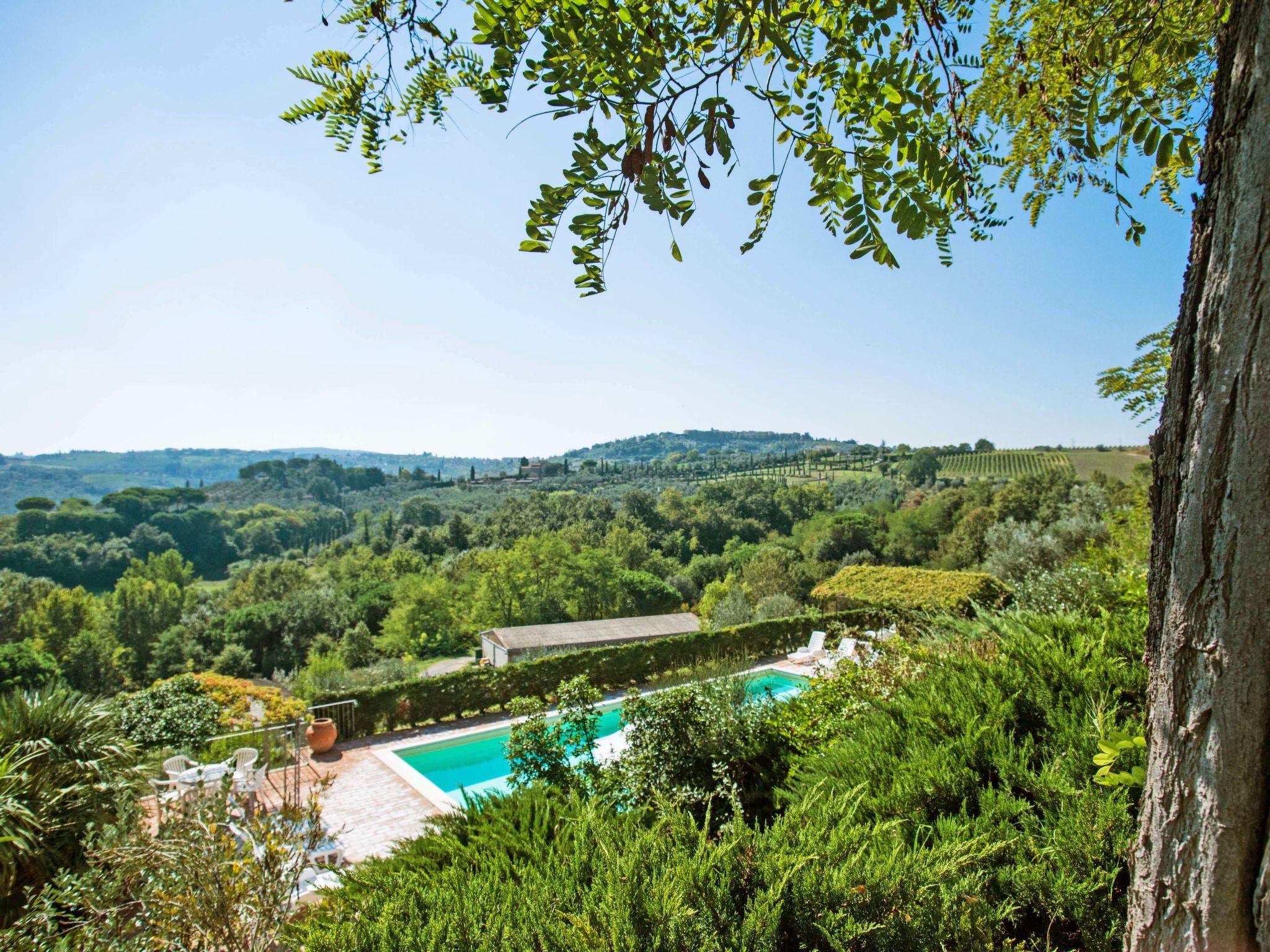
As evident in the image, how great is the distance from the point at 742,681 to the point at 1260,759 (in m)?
5.01

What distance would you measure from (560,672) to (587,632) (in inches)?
399

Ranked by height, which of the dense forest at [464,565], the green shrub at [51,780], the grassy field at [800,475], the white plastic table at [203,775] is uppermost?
the grassy field at [800,475]

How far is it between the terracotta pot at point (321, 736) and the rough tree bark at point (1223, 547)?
39.2 ft

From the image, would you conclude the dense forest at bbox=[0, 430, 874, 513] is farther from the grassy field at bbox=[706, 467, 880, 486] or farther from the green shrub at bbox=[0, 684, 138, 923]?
the green shrub at bbox=[0, 684, 138, 923]

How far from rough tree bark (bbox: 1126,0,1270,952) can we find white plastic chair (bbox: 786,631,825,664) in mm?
14650

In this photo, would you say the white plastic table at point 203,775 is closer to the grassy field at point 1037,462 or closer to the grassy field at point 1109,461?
the grassy field at point 1109,461

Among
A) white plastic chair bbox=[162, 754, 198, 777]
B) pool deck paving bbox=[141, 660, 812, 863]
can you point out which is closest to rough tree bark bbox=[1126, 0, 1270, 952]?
pool deck paving bbox=[141, 660, 812, 863]

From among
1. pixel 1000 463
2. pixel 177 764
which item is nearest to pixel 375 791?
pixel 177 764

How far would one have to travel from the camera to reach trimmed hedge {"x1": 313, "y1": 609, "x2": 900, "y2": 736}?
39.2 ft

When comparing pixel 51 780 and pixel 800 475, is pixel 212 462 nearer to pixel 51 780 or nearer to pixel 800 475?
pixel 800 475

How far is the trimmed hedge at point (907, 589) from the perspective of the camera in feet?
52.0

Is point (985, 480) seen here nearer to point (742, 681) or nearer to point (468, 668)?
point (468, 668)

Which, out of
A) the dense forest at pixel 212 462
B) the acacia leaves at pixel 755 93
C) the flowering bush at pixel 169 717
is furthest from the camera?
the dense forest at pixel 212 462

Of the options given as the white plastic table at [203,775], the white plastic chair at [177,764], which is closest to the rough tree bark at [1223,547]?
the white plastic table at [203,775]
